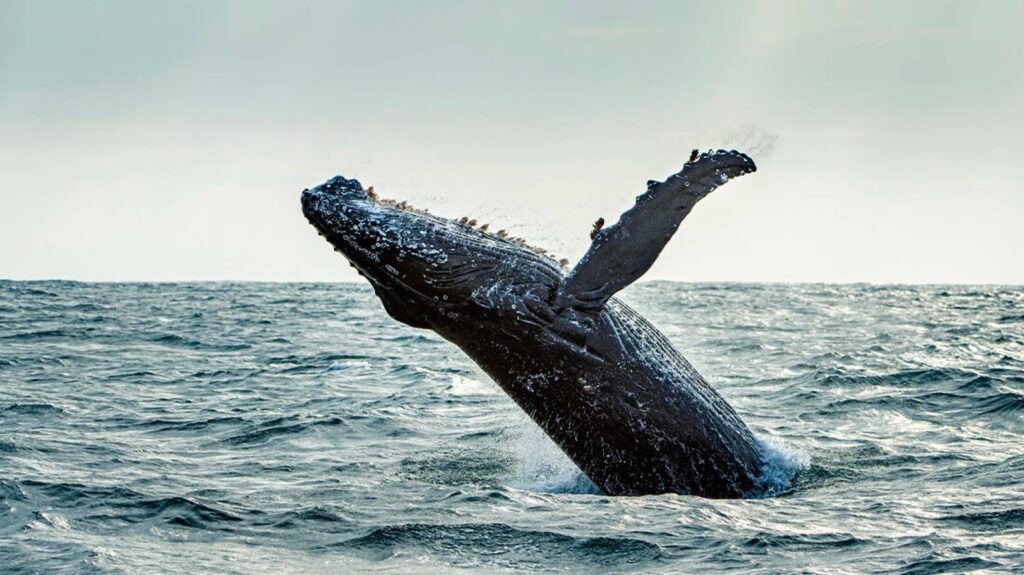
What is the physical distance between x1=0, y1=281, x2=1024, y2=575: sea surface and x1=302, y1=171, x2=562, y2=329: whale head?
133cm

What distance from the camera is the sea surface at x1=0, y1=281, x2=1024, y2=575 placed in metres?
6.45

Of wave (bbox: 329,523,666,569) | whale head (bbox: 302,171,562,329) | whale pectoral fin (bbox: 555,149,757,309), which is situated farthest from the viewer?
whale head (bbox: 302,171,562,329)

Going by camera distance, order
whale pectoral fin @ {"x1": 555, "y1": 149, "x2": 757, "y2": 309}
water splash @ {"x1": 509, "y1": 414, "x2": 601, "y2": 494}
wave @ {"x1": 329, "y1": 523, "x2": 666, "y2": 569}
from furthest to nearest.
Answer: water splash @ {"x1": 509, "y1": 414, "x2": 601, "y2": 494} → whale pectoral fin @ {"x1": 555, "y1": 149, "x2": 757, "y2": 309} → wave @ {"x1": 329, "y1": 523, "x2": 666, "y2": 569}

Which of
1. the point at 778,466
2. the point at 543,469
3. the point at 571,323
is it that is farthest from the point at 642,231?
the point at 543,469

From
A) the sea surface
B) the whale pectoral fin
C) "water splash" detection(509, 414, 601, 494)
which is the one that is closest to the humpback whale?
the whale pectoral fin

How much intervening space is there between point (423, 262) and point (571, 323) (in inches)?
42.6

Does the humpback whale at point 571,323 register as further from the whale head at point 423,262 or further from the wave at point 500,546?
the wave at point 500,546

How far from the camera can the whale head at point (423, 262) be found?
8039mm

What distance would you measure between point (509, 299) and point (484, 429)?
3707 mm

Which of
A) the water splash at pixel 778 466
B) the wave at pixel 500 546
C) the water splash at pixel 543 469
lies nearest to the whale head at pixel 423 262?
the water splash at pixel 543 469

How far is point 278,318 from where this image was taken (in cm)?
3062

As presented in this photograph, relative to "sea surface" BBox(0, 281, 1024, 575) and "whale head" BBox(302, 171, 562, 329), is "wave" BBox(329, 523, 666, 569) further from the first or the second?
"whale head" BBox(302, 171, 562, 329)

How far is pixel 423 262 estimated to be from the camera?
805cm

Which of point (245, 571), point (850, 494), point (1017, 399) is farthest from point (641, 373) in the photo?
point (1017, 399)
